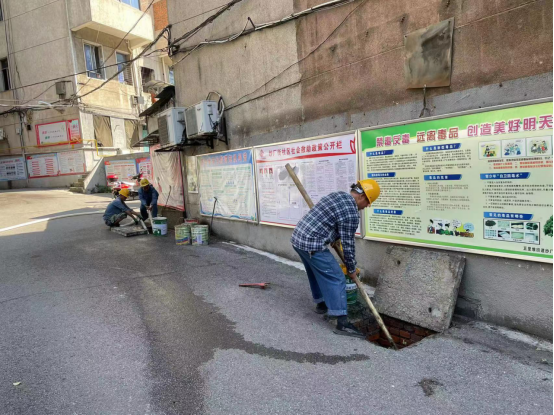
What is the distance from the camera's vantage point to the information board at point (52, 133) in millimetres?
19328

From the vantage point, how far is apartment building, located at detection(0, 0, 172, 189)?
737 inches

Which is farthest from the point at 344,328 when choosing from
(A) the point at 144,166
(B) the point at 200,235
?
(A) the point at 144,166

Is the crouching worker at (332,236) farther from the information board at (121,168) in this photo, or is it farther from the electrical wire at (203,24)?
the information board at (121,168)

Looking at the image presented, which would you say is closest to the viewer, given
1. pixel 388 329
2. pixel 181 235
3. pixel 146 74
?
pixel 388 329

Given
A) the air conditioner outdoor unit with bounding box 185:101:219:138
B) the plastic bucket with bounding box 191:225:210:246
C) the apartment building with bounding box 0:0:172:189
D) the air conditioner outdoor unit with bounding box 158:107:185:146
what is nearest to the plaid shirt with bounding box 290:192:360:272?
the air conditioner outdoor unit with bounding box 185:101:219:138

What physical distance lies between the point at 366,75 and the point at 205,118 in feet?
12.7

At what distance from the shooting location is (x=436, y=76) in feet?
13.4

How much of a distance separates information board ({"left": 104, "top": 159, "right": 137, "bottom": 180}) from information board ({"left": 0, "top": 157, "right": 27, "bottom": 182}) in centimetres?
568

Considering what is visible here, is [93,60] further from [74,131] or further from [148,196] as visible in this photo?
[148,196]

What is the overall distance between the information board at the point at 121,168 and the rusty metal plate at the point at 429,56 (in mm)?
16935

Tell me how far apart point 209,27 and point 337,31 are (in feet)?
12.7

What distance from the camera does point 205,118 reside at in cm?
765

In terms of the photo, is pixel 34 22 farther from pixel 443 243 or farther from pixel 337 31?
pixel 443 243

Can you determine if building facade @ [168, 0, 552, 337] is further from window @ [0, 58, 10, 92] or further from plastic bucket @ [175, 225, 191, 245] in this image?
window @ [0, 58, 10, 92]
